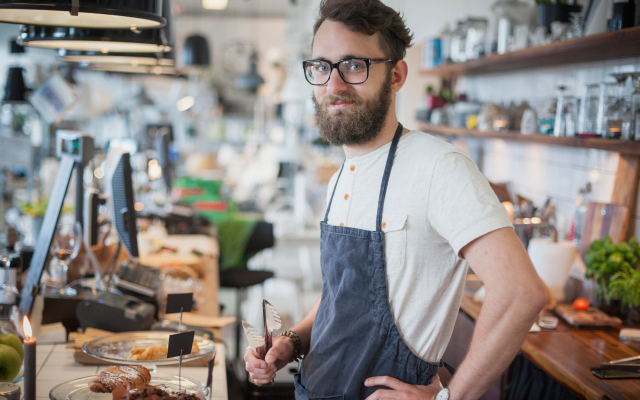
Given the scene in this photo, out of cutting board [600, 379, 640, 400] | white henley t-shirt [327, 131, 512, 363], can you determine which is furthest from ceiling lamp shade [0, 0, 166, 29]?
cutting board [600, 379, 640, 400]

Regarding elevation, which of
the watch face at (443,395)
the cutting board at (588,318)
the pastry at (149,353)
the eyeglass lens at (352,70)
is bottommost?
the cutting board at (588,318)

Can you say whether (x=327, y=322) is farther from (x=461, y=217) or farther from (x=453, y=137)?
(x=453, y=137)

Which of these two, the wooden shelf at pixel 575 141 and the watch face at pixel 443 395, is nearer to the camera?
the watch face at pixel 443 395

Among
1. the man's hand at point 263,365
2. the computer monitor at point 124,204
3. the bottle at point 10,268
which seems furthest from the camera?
the computer monitor at point 124,204

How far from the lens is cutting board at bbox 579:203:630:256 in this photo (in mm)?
2541

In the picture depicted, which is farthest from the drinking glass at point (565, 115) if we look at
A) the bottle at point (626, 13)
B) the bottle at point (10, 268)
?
the bottle at point (10, 268)

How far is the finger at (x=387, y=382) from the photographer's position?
51.8 inches

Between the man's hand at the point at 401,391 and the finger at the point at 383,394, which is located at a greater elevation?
the man's hand at the point at 401,391

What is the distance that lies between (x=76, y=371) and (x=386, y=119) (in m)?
1.16

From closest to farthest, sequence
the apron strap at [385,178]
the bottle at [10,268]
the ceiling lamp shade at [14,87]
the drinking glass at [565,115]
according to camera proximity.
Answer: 1. the apron strap at [385,178]
2. the bottle at [10,268]
3. the drinking glass at [565,115]
4. the ceiling lamp shade at [14,87]

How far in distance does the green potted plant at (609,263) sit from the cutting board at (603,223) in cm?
11

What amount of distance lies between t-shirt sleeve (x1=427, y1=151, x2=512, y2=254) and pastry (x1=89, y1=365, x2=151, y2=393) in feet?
2.66

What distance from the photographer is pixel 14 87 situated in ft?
14.2

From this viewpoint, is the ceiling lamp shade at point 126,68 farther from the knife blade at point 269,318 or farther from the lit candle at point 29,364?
the lit candle at point 29,364
